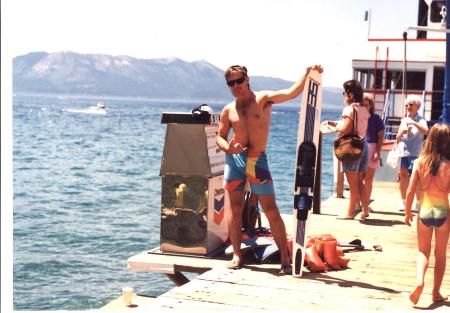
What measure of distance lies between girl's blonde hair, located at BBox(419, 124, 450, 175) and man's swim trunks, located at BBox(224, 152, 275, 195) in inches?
58.6

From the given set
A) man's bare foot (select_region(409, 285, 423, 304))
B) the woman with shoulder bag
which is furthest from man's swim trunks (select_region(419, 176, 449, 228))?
the woman with shoulder bag

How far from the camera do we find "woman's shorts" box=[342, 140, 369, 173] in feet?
32.2

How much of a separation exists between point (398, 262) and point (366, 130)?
3009 mm

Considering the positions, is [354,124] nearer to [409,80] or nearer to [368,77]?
[368,77]

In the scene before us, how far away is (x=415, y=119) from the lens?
31.3 ft

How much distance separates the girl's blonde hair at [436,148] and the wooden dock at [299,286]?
1118mm

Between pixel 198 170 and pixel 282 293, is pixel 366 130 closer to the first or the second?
pixel 198 170

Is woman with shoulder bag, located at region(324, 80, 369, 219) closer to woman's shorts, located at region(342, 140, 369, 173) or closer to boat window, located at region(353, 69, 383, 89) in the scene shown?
woman's shorts, located at region(342, 140, 369, 173)

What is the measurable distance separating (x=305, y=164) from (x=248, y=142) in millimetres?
562

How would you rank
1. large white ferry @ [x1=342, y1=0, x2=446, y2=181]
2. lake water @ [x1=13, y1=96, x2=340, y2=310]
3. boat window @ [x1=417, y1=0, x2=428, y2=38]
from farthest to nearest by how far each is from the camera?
boat window @ [x1=417, y1=0, x2=428, y2=38] < large white ferry @ [x1=342, y1=0, x2=446, y2=181] < lake water @ [x1=13, y1=96, x2=340, y2=310]

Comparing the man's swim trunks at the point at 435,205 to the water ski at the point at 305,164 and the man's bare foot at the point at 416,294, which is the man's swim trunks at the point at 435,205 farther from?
the water ski at the point at 305,164

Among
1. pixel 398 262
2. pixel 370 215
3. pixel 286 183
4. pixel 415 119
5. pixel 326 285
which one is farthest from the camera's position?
pixel 286 183

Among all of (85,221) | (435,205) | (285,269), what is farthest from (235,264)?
(85,221)

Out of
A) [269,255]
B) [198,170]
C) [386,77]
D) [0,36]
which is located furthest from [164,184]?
[386,77]
